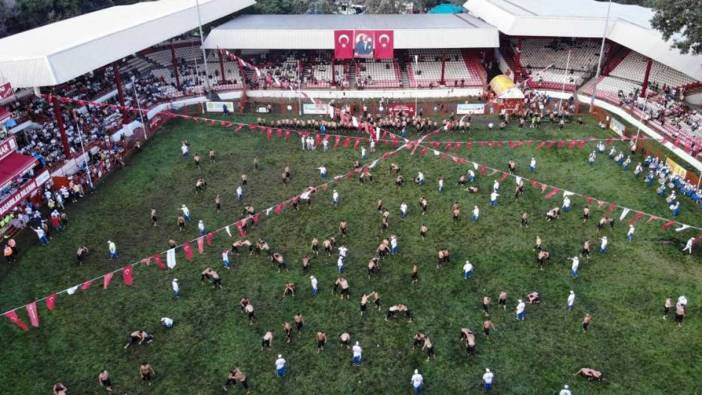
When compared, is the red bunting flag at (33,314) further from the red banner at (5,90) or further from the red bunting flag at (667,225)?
the red bunting flag at (667,225)

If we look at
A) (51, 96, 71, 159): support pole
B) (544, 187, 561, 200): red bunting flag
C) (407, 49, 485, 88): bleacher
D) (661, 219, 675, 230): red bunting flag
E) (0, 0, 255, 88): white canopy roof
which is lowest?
(661, 219, 675, 230): red bunting flag

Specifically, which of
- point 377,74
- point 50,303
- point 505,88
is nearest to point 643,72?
point 505,88

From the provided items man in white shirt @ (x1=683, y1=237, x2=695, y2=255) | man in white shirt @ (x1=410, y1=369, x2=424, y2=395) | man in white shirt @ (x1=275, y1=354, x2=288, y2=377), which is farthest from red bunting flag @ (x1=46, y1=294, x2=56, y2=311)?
man in white shirt @ (x1=683, y1=237, x2=695, y2=255)

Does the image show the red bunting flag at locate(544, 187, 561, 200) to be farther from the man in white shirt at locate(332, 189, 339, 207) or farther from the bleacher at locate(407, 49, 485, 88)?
the bleacher at locate(407, 49, 485, 88)

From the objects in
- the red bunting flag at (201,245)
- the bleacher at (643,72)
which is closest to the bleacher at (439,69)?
the bleacher at (643,72)

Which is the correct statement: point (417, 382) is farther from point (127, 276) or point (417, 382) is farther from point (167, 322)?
point (127, 276)
